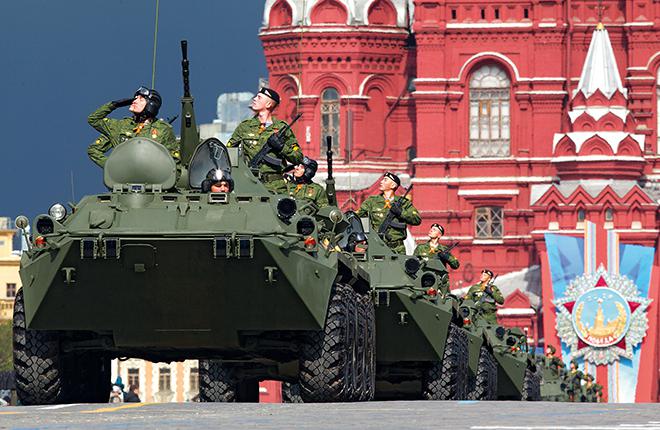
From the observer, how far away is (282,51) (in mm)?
101000

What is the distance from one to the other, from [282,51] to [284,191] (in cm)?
7660

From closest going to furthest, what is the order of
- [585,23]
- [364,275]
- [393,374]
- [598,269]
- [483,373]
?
[364,275]
[393,374]
[483,373]
[598,269]
[585,23]

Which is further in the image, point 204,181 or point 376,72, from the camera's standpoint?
point 376,72

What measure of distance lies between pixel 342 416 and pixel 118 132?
21.5ft

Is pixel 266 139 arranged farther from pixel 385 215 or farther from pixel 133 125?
pixel 385 215

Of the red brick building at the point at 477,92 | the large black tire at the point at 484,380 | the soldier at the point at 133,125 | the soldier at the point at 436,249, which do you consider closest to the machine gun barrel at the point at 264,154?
the soldier at the point at 133,125

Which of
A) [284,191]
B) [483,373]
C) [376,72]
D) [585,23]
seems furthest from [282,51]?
[284,191]

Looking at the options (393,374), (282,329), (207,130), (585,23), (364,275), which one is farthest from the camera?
(207,130)

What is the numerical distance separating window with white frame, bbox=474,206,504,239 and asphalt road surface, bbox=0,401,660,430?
7966 centimetres

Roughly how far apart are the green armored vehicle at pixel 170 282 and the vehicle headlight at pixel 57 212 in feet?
0.06

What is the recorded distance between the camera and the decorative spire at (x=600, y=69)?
9475 cm

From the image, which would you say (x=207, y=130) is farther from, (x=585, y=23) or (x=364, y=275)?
(x=364, y=275)

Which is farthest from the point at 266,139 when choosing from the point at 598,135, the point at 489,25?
the point at 489,25

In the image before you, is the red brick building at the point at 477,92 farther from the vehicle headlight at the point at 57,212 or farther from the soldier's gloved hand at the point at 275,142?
the vehicle headlight at the point at 57,212
